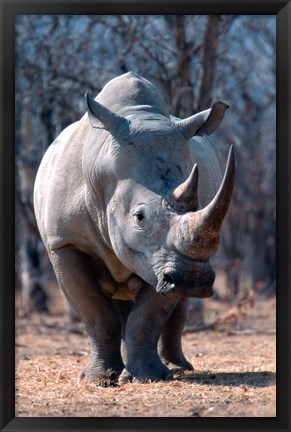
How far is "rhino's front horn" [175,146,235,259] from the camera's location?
6.78 metres

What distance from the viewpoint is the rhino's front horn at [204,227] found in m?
6.78

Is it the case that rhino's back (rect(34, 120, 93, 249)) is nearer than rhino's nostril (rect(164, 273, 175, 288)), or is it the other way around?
rhino's nostril (rect(164, 273, 175, 288))

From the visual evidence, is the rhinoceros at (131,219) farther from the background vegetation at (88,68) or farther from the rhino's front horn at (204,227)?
the background vegetation at (88,68)

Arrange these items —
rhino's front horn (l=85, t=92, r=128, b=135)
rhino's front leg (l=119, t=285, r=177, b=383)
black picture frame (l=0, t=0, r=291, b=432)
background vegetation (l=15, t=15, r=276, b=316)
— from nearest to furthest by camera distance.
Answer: black picture frame (l=0, t=0, r=291, b=432)
rhino's front horn (l=85, t=92, r=128, b=135)
rhino's front leg (l=119, t=285, r=177, b=383)
background vegetation (l=15, t=15, r=276, b=316)

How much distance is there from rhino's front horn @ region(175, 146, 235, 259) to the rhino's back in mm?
1445

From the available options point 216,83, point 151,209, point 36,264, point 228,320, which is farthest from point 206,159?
point 36,264

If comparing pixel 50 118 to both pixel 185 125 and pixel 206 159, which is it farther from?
pixel 185 125

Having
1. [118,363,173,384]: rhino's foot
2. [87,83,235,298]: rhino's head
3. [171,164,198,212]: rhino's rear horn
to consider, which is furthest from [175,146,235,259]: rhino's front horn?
[118,363,173,384]: rhino's foot

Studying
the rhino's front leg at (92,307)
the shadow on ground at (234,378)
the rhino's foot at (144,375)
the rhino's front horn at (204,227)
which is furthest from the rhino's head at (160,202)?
the shadow on ground at (234,378)

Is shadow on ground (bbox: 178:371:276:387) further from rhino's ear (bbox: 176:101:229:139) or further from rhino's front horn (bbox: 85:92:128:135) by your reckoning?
rhino's front horn (bbox: 85:92:128:135)

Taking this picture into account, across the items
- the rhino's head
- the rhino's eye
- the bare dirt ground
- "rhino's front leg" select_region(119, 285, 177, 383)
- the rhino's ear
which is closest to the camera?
the rhino's head

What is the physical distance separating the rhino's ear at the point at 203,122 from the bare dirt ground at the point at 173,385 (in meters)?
1.76

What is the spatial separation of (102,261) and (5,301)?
5.57 ft

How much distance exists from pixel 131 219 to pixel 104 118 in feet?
2.58
